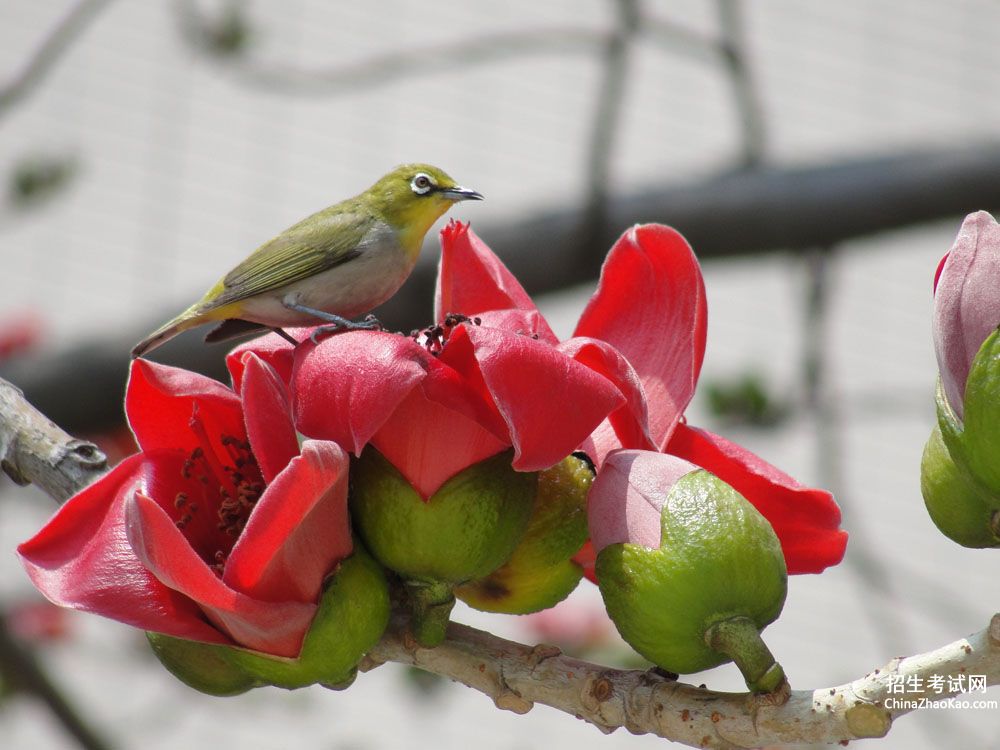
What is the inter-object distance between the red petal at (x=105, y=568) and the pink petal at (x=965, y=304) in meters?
0.46

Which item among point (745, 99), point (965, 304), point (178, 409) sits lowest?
point (745, 99)

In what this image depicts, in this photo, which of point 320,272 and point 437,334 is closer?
point 437,334

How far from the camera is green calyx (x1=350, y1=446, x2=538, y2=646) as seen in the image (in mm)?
720

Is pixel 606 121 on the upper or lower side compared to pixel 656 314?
lower

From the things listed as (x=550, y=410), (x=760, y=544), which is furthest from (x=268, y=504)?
(x=760, y=544)

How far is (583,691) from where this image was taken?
0.69 meters

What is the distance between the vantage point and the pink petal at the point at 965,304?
0.65 meters

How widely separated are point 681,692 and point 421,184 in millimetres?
910

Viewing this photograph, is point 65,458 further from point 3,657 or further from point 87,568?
point 3,657

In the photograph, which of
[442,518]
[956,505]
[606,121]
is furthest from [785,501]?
[606,121]

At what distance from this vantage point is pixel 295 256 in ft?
4.02

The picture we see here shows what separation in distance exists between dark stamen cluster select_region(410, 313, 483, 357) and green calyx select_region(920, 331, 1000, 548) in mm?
302

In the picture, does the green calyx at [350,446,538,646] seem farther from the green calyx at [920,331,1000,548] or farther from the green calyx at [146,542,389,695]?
the green calyx at [920,331,1000,548]

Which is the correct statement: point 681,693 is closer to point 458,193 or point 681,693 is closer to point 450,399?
point 450,399
